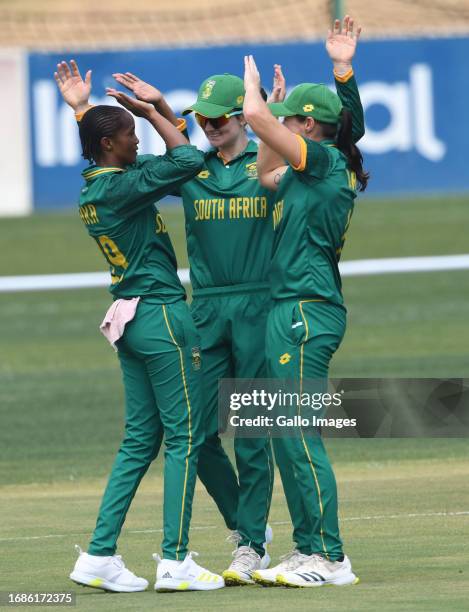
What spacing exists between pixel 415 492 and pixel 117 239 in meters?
3.70

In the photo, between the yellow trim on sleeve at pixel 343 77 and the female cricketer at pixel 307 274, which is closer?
the female cricketer at pixel 307 274

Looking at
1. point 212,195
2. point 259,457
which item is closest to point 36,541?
point 259,457

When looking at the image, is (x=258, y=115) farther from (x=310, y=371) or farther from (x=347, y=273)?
(x=347, y=273)

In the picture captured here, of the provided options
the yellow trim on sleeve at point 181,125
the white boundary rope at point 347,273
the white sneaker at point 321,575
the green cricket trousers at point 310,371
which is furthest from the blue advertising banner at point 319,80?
the white sneaker at point 321,575

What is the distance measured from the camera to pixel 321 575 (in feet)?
25.8

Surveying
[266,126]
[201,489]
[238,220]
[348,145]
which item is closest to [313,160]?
[266,126]

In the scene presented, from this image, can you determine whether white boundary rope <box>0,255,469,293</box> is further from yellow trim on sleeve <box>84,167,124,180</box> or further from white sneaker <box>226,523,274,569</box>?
yellow trim on sleeve <box>84,167,124,180</box>

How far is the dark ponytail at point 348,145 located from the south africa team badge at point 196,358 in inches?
44.0

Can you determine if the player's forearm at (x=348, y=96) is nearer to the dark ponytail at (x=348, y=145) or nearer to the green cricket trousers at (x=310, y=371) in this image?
the dark ponytail at (x=348, y=145)

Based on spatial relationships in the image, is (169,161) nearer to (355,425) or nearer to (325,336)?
(325,336)

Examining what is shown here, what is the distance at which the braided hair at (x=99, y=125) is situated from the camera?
26.7 feet

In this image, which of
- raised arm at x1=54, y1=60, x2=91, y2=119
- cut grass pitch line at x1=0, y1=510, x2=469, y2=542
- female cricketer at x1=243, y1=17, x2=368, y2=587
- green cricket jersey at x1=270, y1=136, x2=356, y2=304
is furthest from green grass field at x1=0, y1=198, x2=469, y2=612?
raised arm at x1=54, y1=60, x2=91, y2=119

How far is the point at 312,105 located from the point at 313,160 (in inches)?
14.0

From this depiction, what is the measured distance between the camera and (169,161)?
8.01m
